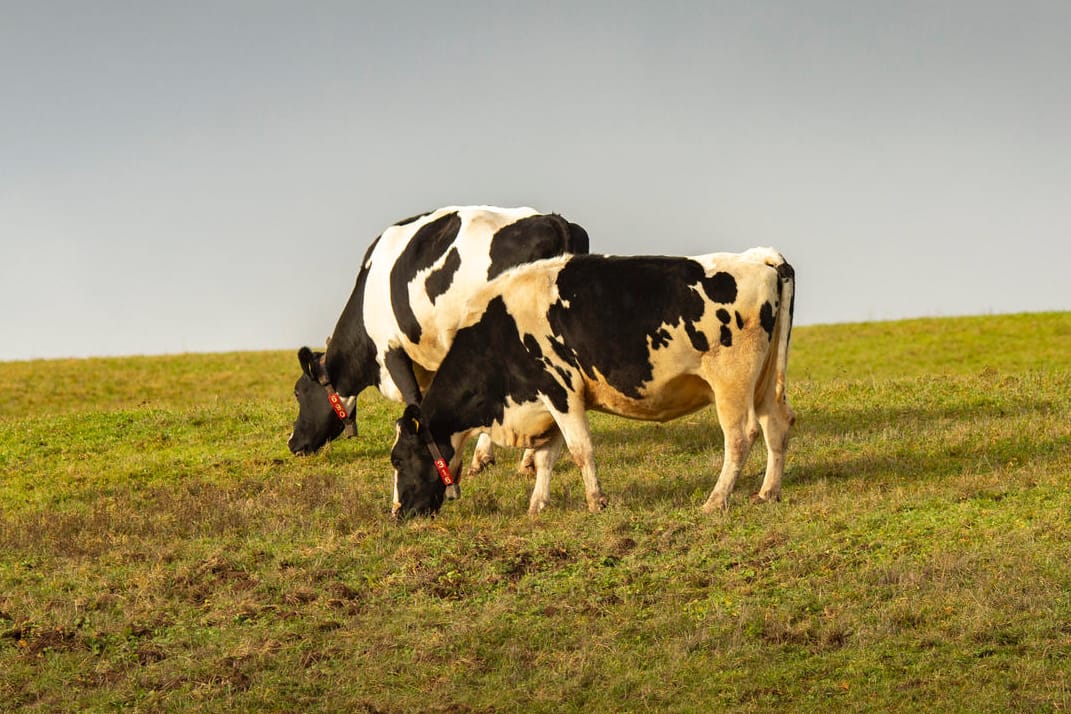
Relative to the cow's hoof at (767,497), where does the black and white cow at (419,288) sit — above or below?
above

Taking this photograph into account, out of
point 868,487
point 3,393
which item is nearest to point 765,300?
point 868,487

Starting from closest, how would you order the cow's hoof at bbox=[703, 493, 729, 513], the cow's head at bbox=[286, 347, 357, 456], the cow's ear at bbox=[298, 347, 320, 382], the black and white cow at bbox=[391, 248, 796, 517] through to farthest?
the black and white cow at bbox=[391, 248, 796, 517]
the cow's hoof at bbox=[703, 493, 729, 513]
the cow's ear at bbox=[298, 347, 320, 382]
the cow's head at bbox=[286, 347, 357, 456]

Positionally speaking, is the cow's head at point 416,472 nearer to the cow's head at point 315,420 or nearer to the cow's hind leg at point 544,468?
the cow's hind leg at point 544,468

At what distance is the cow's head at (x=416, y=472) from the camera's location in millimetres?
13875

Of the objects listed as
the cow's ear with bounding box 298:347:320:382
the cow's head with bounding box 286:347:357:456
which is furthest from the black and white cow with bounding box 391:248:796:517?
the cow's head with bounding box 286:347:357:456

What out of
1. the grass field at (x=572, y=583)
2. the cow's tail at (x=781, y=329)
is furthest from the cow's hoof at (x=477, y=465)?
the cow's tail at (x=781, y=329)

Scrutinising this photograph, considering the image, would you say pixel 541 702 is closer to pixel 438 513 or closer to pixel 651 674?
pixel 651 674

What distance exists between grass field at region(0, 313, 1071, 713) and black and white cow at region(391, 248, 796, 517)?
720 millimetres

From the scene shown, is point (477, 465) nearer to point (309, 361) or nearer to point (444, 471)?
point (309, 361)

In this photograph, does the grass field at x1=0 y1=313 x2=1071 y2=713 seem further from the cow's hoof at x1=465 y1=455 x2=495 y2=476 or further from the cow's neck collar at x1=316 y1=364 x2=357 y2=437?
the cow's neck collar at x1=316 y1=364 x2=357 y2=437

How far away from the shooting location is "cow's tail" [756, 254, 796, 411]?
13070 mm

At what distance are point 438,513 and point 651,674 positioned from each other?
554cm

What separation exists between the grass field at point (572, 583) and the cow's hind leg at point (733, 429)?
1.21 ft

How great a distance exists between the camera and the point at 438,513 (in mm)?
14055
